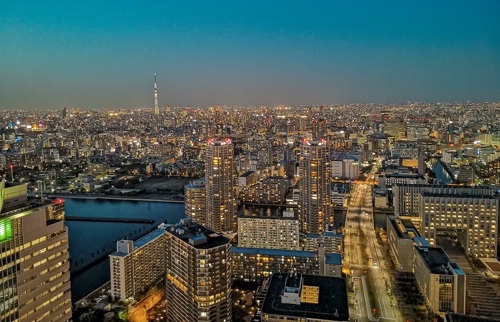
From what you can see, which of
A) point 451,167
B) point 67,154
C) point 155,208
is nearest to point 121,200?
point 155,208

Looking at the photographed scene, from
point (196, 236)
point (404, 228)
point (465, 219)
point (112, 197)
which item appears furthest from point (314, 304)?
point (112, 197)

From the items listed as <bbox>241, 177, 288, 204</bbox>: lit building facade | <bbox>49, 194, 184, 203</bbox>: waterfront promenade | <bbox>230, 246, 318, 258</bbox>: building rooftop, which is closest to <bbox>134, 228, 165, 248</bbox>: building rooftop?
<bbox>230, 246, 318, 258</bbox>: building rooftop

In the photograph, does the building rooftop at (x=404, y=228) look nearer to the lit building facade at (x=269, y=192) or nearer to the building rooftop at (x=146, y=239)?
the building rooftop at (x=146, y=239)

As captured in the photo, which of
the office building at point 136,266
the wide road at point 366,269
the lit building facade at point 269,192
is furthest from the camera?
the lit building facade at point 269,192

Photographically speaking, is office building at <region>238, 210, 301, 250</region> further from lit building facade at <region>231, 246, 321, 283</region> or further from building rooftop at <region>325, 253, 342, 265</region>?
building rooftop at <region>325, 253, 342, 265</region>

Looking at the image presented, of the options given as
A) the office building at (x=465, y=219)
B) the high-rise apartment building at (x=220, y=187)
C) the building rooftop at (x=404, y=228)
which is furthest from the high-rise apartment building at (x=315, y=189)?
the office building at (x=465, y=219)

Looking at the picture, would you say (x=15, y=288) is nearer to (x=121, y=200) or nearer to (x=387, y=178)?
(x=121, y=200)

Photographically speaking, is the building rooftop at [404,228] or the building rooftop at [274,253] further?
the building rooftop at [404,228]

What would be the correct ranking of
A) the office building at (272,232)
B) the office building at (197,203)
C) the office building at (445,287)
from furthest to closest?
the office building at (197,203) < the office building at (272,232) < the office building at (445,287)
